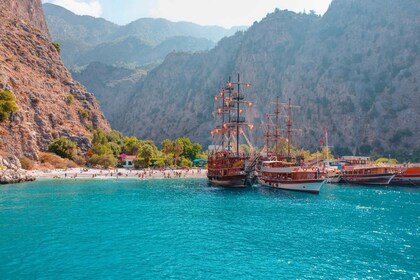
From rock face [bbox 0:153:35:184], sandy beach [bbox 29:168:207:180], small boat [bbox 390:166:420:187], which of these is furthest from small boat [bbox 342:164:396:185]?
rock face [bbox 0:153:35:184]

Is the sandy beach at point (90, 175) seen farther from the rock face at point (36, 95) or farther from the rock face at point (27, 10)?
the rock face at point (27, 10)

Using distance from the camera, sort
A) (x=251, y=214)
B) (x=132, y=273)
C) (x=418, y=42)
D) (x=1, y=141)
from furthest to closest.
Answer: (x=418, y=42) → (x=1, y=141) → (x=251, y=214) → (x=132, y=273)

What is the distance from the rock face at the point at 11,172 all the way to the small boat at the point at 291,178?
5677 centimetres

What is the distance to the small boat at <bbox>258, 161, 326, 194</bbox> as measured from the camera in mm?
66750

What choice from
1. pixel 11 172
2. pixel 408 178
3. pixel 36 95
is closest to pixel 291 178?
pixel 408 178

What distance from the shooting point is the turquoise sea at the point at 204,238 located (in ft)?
80.8

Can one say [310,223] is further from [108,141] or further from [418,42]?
[418,42]

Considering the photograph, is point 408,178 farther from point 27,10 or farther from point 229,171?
point 27,10

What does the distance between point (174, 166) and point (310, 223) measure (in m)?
90.0

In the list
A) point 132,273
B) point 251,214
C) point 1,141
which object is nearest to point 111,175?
point 1,141

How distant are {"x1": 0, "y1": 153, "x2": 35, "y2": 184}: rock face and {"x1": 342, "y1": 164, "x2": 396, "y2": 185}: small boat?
82.2 metres

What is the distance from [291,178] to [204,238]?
4137 centimetres

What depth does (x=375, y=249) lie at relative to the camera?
30203 mm

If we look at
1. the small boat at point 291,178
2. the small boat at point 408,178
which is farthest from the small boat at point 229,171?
the small boat at point 408,178
